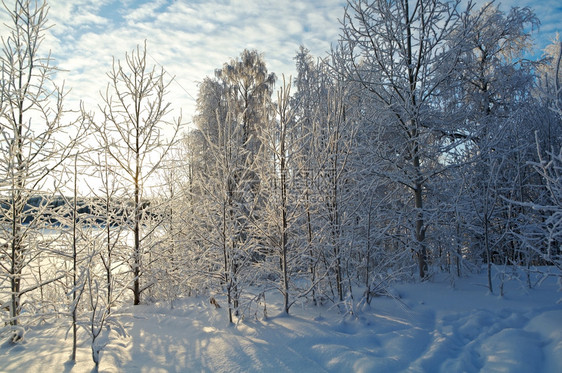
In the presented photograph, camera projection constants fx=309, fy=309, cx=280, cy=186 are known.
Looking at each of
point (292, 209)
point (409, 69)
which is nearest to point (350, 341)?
point (292, 209)

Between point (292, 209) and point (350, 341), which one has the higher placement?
point (292, 209)

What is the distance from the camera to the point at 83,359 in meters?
3.36

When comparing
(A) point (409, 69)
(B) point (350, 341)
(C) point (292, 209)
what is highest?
(A) point (409, 69)

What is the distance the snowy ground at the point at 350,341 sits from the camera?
309cm

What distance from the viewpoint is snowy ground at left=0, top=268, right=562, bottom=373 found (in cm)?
309

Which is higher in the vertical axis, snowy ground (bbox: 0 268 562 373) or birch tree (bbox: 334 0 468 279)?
birch tree (bbox: 334 0 468 279)

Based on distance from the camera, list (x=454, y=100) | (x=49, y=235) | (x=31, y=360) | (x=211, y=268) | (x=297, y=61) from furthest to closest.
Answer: (x=297, y=61) < (x=454, y=100) < (x=211, y=268) < (x=49, y=235) < (x=31, y=360)

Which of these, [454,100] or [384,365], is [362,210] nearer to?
[384,365]

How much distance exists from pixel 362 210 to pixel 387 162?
3.15 ft

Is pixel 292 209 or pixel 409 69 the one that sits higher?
pixel 409 69

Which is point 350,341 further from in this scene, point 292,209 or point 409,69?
point 409,69

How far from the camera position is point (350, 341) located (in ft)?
11.8

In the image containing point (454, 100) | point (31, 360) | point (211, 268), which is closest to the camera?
point (31, 360)

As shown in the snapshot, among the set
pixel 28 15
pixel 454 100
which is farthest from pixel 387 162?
pixel 28 15
